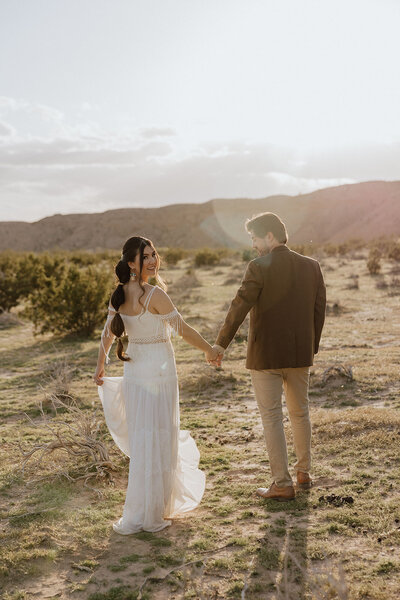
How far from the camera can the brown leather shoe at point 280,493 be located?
4.45 m

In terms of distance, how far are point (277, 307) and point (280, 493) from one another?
4.61 feet

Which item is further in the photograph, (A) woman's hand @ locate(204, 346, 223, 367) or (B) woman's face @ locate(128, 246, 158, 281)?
(A) woman's hand @ locate(204, 346, 223, 367)

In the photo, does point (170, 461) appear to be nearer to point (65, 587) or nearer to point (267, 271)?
point (65, 587)

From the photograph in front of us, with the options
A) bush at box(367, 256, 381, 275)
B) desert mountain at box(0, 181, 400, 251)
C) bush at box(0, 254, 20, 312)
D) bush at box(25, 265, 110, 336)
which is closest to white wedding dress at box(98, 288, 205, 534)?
bush at box(25, 265, 110, 336)

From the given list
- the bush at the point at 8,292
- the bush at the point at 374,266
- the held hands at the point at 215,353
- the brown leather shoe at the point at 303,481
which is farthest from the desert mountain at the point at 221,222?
the held hands at the point at 215,353

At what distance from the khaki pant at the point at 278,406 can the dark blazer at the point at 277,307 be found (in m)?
0.15

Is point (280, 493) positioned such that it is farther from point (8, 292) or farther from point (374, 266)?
point (374, 266)

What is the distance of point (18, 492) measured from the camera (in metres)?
4.95

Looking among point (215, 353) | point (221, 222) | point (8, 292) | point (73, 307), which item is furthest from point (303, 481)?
point (221, 222)

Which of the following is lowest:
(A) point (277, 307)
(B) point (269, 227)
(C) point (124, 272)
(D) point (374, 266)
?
(D) point (374, 266)

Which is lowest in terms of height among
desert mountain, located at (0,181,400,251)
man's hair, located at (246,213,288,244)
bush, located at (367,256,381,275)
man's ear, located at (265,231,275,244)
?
bush, located at (367,256,381,275)

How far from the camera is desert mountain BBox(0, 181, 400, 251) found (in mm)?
79312

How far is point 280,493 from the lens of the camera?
4.47m

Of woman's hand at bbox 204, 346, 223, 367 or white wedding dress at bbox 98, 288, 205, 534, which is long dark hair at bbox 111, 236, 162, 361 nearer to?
white wedding dress at bbox 98, 288, 205, 534
